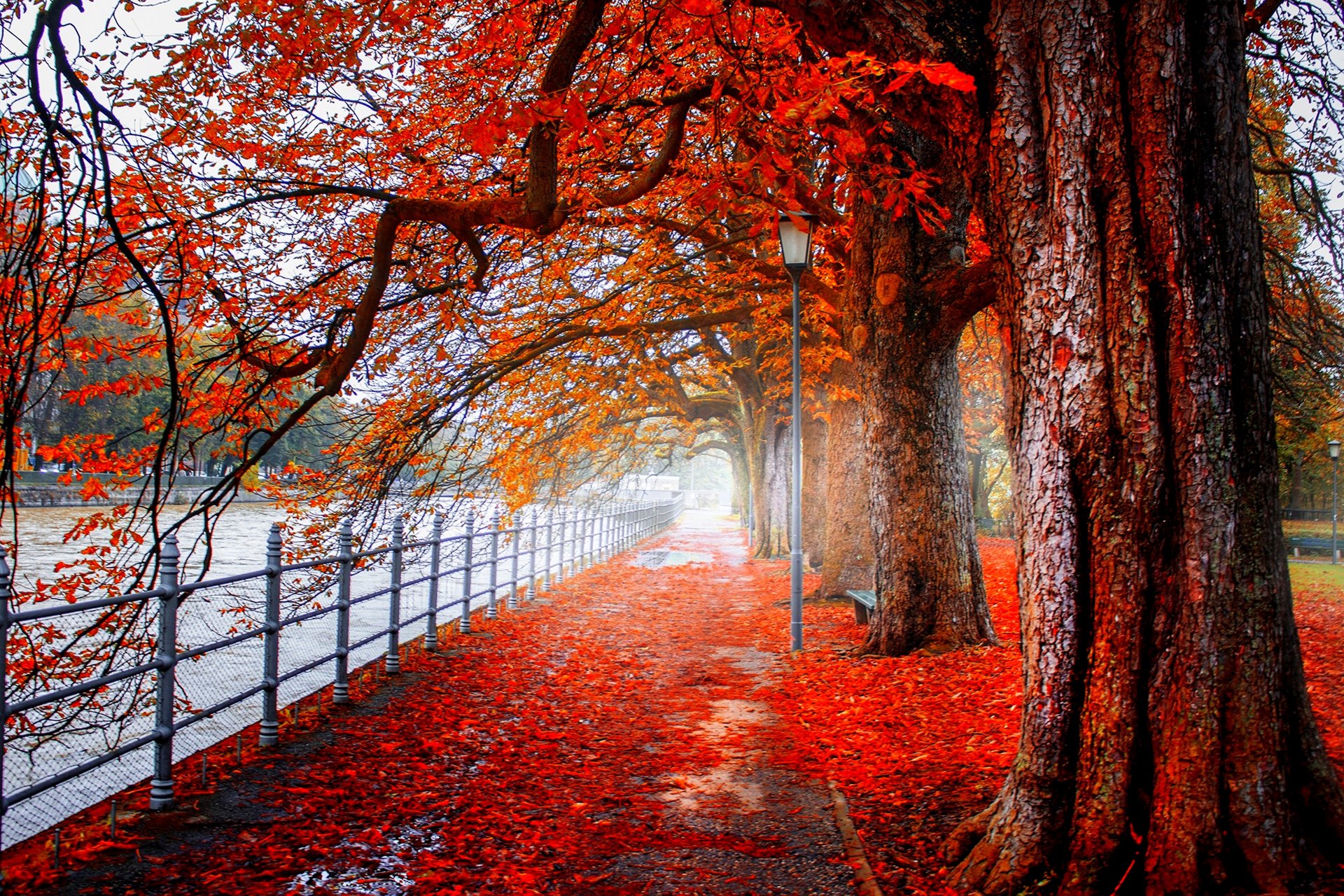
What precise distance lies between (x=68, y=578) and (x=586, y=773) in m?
3.53

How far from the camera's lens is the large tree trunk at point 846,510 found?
13.2 m

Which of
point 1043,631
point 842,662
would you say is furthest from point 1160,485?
point 842,662

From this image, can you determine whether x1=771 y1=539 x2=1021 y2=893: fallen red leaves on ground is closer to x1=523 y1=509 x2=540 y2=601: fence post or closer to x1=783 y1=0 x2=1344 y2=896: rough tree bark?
x1=783 y1=0 x2=1344 y2=896: rough tree bark

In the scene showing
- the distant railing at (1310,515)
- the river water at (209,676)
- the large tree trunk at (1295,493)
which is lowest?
the river water at (209,676)

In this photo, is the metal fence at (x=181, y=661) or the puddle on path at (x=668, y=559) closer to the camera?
the metal fence at (x=181, y=661)

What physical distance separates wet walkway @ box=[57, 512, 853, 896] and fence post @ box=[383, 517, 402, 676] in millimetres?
209

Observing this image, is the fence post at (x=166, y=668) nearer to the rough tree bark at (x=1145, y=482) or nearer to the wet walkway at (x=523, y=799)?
the wet walkway at (x=523, y=799)

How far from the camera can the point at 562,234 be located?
992 cm

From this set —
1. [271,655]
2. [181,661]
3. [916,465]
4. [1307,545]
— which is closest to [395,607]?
[181,661]

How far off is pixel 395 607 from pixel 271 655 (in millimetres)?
2391

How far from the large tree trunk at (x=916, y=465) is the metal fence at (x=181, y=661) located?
15.4ft

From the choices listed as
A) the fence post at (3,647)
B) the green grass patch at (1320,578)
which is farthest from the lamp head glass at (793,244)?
the green grass patch at (1320,578)

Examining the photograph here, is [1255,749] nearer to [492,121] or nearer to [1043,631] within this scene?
[1043,631]

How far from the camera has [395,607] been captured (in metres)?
8.39
